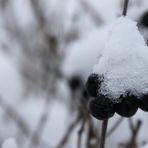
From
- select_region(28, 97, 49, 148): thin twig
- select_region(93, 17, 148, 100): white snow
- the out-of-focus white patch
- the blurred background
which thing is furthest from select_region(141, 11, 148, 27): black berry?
the out-of-focus white patch

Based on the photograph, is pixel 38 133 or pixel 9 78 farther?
pixel 9 78

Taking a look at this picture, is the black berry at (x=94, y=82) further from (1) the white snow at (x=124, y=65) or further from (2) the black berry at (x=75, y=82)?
(2) the black berry at (x=75, y=82)

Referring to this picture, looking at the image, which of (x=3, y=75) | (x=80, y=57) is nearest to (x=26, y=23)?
(x=3, y=75)

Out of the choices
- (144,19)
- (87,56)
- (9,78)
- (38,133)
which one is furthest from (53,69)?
(9,78)

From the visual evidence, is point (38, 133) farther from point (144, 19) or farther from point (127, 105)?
point (127, 105)

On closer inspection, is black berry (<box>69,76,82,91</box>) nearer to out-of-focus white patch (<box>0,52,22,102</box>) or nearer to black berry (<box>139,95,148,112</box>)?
black berry (<box>139,95,148,112</box>)

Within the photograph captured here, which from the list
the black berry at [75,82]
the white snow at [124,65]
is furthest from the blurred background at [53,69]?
the white snow at [124,65]
